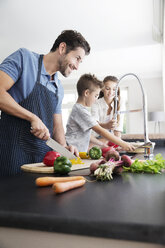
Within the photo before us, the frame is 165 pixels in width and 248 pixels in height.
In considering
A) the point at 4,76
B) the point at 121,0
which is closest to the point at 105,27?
the point at 121,0

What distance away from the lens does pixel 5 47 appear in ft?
21.8

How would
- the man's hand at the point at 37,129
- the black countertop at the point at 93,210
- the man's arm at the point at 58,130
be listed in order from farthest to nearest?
the man's arm at the point at 58,130
the man's hand at the point at 37,129
the black countertop at the point at 93,210

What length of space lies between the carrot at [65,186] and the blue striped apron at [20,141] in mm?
671

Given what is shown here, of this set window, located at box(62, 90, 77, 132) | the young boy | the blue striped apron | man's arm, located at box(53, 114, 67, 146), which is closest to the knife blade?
the blue striped apron

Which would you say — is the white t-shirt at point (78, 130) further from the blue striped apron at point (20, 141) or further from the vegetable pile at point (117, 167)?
the vegetable pile at point (117, 167)

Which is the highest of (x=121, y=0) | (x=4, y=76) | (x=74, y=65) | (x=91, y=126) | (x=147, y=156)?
(x=121, y=0)

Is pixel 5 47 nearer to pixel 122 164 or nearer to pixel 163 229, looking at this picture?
pixel 122 164

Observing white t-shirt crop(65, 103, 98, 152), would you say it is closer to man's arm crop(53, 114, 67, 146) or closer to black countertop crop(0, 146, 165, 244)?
man's arm crop(53, 114, 67, 146)

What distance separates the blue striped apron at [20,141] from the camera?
1.51 meters

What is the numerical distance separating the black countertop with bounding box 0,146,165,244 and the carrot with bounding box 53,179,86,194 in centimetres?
2

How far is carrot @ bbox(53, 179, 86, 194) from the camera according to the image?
79 cm

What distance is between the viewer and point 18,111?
1438 millimetres

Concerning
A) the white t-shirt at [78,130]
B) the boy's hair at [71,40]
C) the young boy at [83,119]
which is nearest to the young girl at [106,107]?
the young boy at [83,119]

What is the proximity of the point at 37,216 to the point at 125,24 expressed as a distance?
5.23 metres
